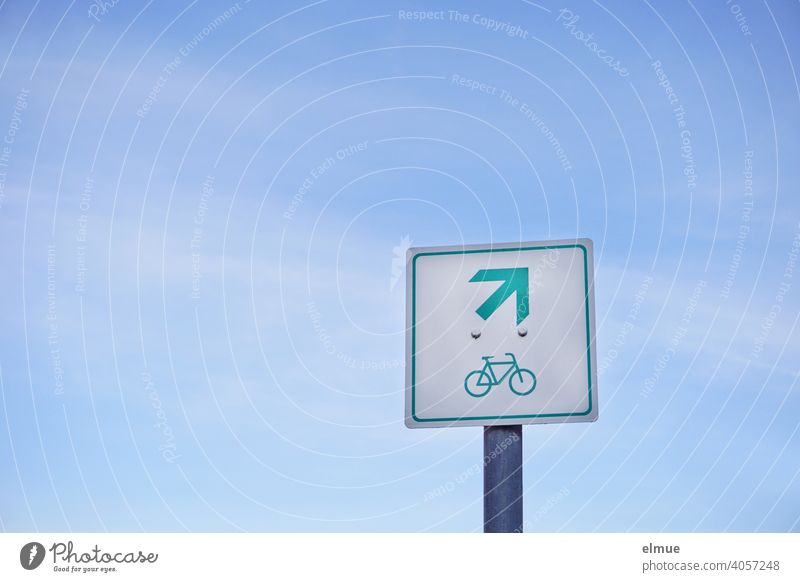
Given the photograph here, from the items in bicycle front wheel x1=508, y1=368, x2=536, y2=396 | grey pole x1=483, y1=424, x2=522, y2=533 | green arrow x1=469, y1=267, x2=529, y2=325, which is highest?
green arrow x1=469, y1=267, x2=529, y2=325

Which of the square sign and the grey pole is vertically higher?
the square sign

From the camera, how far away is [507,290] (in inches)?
241

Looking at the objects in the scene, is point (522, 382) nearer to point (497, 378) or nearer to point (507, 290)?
point (497, 378)

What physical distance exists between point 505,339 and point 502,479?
777mm

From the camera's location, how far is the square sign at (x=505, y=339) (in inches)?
232

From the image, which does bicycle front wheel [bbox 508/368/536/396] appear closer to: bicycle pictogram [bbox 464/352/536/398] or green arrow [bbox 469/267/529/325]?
bicycle pictogram [bbox 464/352/536/398]

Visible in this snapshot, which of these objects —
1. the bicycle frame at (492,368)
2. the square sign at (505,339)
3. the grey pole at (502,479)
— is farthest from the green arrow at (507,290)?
the grey pole at (502,479)

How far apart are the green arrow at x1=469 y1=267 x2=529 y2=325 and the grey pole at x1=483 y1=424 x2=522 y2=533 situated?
648 millimetres

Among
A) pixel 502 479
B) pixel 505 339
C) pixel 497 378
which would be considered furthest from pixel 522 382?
pixel 502 479

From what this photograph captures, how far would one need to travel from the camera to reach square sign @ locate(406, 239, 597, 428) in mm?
5895

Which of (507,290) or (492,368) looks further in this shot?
(507,290)

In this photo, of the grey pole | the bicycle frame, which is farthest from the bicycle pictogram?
the grey pole
